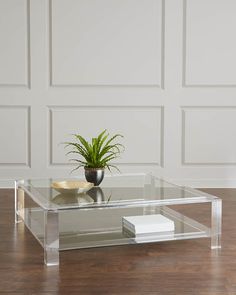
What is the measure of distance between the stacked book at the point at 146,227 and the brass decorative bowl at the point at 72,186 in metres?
0.26

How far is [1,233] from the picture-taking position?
3.09 m

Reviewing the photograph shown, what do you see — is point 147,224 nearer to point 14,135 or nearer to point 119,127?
point 119,127

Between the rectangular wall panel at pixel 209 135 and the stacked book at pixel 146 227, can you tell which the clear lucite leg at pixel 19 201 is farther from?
the rectangular wall panel at pixel 209 135

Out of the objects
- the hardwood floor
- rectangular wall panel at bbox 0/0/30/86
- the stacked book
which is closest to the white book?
the stacked book

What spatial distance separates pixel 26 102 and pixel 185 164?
4.81ft

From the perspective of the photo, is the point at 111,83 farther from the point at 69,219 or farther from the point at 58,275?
the point at 58,275

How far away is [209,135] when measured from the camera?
16.2 ft

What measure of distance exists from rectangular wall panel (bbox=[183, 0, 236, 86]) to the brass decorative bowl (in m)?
2.26

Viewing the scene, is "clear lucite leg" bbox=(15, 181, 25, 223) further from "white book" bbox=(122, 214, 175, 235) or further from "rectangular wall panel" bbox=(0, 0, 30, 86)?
"rectangular wall panel" bbox=(0, 0, 30, 86)

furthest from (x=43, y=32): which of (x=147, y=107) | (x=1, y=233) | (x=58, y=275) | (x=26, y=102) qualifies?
(x=58, y=275)

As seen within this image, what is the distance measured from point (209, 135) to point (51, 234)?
279 centimetres

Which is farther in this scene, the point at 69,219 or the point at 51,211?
the point at 69,219

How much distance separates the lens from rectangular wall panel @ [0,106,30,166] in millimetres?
4859

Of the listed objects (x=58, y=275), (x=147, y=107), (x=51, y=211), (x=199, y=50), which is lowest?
(x=58, y=275)
